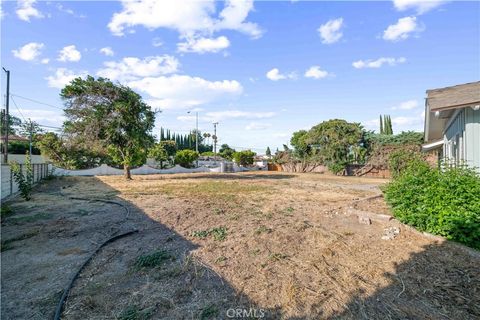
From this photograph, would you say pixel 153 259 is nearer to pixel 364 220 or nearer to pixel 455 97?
pixel 364 220

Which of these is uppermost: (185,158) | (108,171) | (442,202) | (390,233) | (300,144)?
(300,144)

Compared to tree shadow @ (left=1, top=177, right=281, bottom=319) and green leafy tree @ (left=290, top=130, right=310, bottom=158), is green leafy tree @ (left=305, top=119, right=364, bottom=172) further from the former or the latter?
tree shadow @ (left=1, top=177, right=281, bottom=319)

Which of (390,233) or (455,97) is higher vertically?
(455,97)

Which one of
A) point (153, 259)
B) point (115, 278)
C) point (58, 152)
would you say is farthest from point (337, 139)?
point (58, 152)

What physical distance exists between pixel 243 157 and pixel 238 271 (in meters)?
32.3

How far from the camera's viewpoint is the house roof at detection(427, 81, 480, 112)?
5090mm

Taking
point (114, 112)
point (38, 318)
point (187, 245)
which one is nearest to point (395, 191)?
point (187, 245)

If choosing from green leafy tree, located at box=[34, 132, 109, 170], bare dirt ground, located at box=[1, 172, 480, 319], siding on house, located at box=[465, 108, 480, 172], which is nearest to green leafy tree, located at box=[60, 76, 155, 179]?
green leafy tree, located at box=[34, 132, 109, 170]

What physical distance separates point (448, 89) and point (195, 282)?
286 inches

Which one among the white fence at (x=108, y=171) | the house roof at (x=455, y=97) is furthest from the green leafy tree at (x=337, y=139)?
the house roof at (x=455, y=97)

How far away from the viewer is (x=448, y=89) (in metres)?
6.51

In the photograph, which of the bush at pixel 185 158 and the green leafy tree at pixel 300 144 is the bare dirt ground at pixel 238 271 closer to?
the bush at pixel 185 158

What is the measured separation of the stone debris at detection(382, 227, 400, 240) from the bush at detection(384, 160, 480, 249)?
322mm

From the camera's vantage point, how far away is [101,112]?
612 inches
